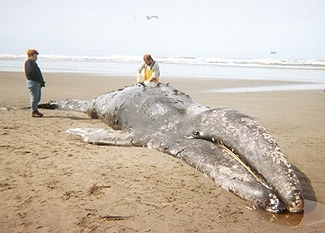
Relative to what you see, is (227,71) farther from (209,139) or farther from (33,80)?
(209,139)

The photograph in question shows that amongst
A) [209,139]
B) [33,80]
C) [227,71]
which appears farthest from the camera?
[227,71]

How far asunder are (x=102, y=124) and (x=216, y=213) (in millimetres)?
4495

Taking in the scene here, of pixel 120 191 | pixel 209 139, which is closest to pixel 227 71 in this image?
pixel 209 139

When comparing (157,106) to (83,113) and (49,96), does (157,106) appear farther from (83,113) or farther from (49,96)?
(49,96)

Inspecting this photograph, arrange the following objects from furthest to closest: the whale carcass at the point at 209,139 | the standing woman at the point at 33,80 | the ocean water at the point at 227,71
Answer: the ocean water at the point at 227,71 < the standing woman at the point at 33,80 < the whale carcass at the point at 209,139

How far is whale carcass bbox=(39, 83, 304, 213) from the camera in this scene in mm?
3472

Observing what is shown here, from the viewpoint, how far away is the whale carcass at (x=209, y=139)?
3.47 metres

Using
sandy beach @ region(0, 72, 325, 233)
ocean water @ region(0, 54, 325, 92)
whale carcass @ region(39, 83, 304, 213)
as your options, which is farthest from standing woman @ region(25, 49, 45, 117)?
ocean water @ region(0, 54, 325, 92)

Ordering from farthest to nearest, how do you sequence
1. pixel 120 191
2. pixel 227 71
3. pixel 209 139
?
pixel 227 71 < pixel 209 139 < pixel 120 191

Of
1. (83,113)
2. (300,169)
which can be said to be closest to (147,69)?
(83,113)

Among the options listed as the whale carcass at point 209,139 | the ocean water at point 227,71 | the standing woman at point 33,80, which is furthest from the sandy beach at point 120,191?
the ocean water at point 227,71

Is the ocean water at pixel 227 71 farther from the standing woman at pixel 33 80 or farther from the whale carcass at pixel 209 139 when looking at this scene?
the whale carcass at pixel 209 139

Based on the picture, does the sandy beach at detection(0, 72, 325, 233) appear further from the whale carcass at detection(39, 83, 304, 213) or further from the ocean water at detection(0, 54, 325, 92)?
the ocean water at detection(0, 54, 325, 92)

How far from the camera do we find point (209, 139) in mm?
4559
